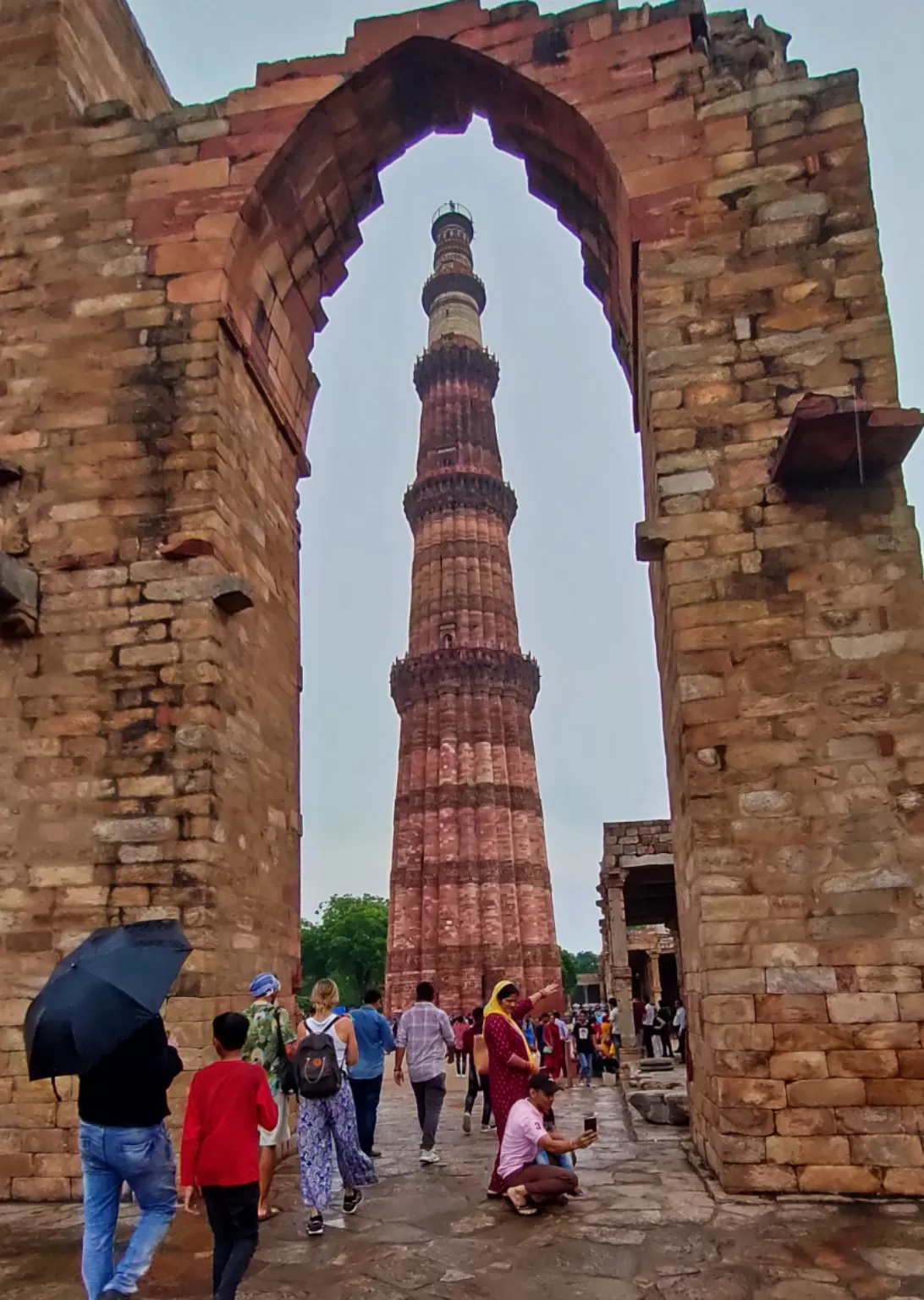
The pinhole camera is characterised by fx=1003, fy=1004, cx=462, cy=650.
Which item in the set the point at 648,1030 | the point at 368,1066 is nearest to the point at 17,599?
the point at 368,1066

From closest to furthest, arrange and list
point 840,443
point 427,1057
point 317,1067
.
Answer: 1. point 317,1067
2. point 840,443
3. point 427,1057

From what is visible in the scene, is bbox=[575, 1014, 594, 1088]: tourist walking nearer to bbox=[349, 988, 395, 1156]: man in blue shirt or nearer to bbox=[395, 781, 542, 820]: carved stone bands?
bbox=[349, 988, 395, 1156]: man in blue shirt

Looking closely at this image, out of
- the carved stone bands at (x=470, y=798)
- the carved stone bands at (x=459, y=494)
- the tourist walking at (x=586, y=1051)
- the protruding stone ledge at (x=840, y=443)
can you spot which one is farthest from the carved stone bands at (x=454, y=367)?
the protruding stone ledge at (x=840, y=443)

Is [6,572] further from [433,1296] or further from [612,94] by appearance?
[612,94]

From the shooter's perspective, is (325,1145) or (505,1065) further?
(505,1065)

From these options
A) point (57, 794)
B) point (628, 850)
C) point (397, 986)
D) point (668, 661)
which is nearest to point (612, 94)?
point (668, 661)

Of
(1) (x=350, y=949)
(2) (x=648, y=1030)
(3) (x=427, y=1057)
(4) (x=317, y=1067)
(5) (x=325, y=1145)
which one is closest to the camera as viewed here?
(4) (x=317, y=1067)

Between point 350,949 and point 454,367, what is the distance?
27309 mm

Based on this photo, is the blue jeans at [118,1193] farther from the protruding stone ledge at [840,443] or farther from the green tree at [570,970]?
the green tree at [570,970]

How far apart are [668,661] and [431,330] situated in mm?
29250

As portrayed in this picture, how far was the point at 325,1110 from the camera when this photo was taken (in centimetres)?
494

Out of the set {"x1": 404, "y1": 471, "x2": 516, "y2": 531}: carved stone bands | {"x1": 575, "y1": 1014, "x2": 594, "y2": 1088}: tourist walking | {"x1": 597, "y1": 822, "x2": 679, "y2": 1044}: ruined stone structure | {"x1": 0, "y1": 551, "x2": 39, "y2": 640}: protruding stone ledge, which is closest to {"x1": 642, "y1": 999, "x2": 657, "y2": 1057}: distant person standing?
{"x1": 597, "y1": 822, "x2": 679, "y2": 1044}: ruined stone structure

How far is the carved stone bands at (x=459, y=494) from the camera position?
97.9 ft

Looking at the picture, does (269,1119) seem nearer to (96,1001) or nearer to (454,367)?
(96,1001)
